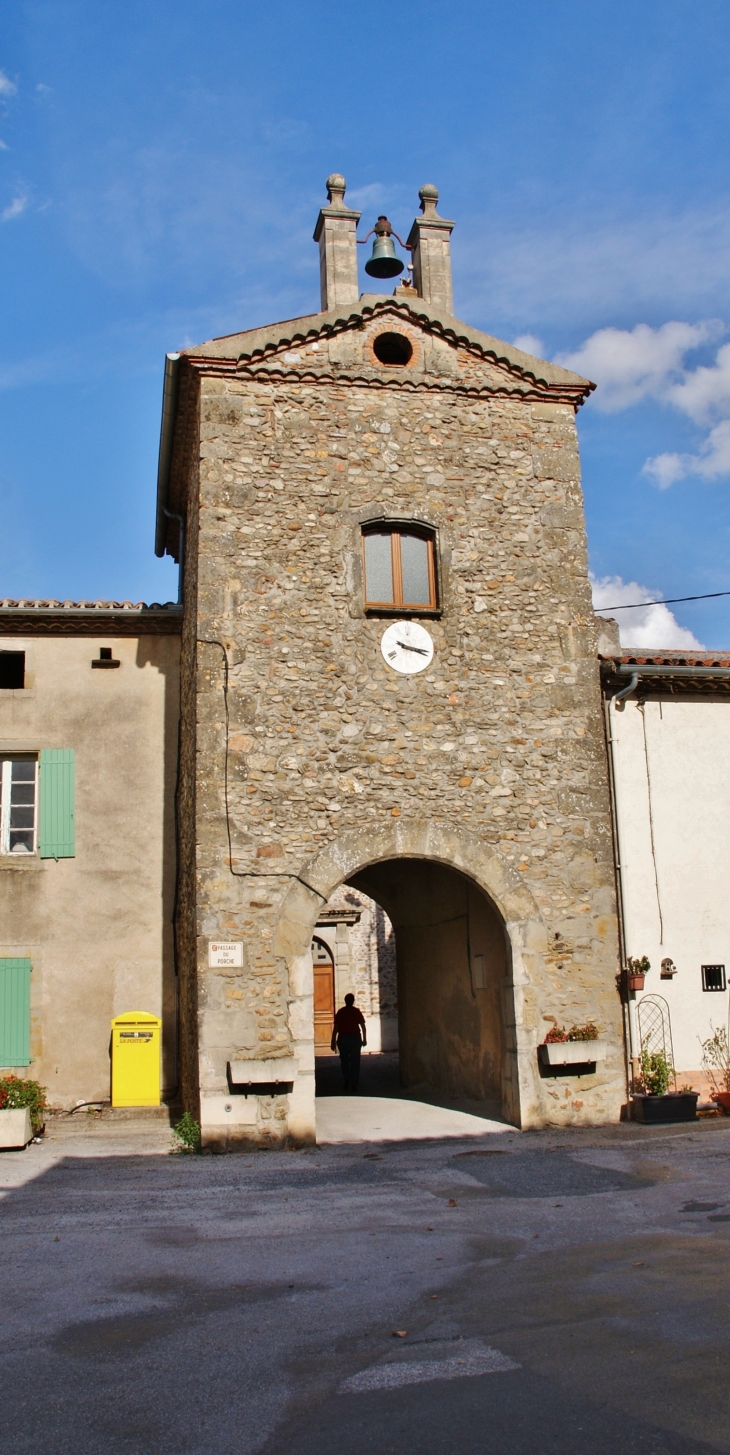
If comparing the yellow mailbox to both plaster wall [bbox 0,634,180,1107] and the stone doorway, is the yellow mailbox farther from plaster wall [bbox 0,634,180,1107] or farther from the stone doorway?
the stone doorway

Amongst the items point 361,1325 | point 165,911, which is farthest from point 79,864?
point 361,1325

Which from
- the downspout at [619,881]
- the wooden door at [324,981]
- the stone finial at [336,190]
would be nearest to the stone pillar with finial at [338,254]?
the stone finial at [336,190]

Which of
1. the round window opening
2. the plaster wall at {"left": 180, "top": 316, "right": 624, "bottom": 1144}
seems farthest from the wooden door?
the round window opening

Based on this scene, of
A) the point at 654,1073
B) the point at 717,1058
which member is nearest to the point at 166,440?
the point at 654,1073

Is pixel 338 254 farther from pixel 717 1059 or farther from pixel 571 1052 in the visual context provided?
pixel 717 1059

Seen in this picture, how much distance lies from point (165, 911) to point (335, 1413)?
790 centimetres

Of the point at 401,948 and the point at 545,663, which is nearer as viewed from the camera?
the point at 545,663

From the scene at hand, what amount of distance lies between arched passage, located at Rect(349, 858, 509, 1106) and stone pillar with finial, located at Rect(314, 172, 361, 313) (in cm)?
552

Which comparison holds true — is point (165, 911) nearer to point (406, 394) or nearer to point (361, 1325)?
point (406, 394)

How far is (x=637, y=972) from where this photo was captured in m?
10.2

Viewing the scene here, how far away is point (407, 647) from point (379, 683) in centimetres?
44

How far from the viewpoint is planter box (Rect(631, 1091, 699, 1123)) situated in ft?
32.3

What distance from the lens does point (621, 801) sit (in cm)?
1088

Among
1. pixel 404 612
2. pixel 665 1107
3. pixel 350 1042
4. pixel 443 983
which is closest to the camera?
pixel 665 1107
